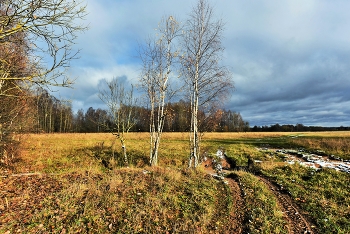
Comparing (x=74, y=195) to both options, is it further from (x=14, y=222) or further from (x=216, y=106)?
(x=216, y=106)

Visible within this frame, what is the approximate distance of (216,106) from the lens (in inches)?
539

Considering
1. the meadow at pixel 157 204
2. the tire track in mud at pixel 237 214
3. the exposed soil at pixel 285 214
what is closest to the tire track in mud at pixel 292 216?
the exposed soil at pixel 285 214

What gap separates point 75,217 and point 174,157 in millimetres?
15239

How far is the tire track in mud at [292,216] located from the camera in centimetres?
590

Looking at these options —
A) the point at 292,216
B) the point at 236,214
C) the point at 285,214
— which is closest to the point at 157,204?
the point at 236,214

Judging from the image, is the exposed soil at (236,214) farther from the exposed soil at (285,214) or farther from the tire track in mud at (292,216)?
the tire track in mud at (292,216)

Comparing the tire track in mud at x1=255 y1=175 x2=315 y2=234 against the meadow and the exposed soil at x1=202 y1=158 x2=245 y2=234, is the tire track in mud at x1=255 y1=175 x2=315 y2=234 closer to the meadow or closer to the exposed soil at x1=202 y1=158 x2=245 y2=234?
the meadow

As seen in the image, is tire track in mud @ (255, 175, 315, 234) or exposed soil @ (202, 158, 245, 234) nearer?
exposed soil @ (202, 158, 245, 234)

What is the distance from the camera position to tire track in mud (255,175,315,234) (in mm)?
5901

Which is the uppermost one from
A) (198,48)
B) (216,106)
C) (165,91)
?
(198,48)

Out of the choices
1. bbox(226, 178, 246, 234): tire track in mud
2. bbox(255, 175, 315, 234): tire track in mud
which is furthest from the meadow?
bbox(255, 175, 315, 234): tire track in mud

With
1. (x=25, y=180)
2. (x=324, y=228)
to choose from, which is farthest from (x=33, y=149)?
(x=324, y=228)

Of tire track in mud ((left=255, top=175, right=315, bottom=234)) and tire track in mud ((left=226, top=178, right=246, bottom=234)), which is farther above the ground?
tire track in mud ((left=226, top=178, right=246, bottom=234))

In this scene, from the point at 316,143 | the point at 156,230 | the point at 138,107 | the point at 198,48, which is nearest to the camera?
the point at 156,230
